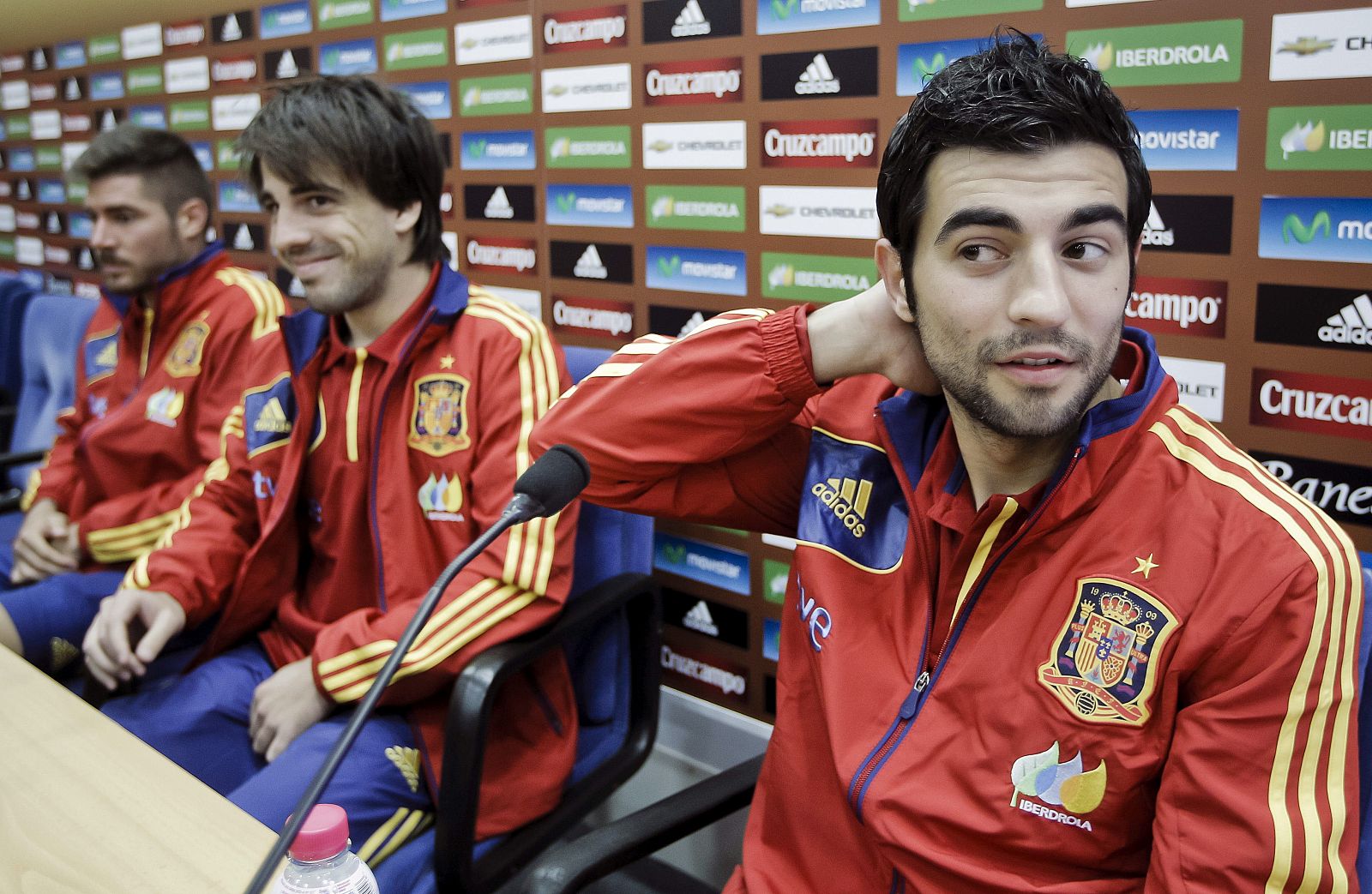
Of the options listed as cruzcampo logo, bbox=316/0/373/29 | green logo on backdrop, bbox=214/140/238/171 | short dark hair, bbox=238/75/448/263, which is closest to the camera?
short dark hair, bbox=238/75/448/263

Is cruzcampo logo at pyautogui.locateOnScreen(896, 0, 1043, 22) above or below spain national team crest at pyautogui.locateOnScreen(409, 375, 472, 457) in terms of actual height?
above

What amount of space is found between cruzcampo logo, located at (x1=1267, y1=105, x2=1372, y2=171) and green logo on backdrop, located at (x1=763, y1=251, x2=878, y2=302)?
581 millimetres

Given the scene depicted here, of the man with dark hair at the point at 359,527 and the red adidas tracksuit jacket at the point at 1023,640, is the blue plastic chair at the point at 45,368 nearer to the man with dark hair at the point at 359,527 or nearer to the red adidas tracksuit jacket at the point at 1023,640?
the man with dark hair at the point at 359,527

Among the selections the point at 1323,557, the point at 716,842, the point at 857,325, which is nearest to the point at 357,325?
the point at 857,325

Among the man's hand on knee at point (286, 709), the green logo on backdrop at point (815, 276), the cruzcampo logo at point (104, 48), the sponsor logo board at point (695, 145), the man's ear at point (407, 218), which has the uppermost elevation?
the cruzcampo logo at point (104, 48)

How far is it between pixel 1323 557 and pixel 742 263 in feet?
3.80

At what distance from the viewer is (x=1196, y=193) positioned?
136cm

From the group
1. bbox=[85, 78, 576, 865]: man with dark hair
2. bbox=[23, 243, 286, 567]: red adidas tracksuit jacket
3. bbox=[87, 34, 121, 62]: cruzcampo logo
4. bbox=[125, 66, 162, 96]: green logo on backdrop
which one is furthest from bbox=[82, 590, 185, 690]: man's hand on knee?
bbox=[87, 34, 121, 62]: cruzcampo logo

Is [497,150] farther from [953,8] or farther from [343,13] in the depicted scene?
[953,8]

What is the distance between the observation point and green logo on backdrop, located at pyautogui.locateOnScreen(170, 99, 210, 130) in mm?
2895

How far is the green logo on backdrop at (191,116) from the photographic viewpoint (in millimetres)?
2895

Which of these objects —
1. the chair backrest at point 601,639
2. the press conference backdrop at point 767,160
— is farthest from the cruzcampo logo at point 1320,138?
the chair backrest at point 601,639

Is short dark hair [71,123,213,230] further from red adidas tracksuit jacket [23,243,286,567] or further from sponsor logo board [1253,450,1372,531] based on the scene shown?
sponsor logo board [1253,450,1372,531]

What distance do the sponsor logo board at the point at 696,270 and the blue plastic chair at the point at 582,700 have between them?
1.18 feet
